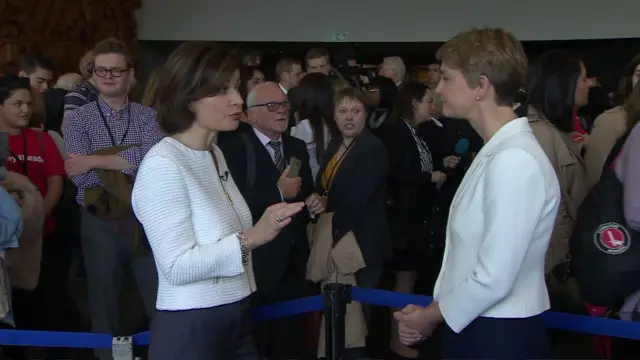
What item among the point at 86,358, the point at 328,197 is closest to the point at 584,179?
the point at 328,197

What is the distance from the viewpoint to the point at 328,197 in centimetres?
426

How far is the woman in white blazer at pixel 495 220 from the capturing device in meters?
1.92

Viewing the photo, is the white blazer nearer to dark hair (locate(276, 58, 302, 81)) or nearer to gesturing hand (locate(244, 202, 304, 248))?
gesturing hand (locate(244, 202, 304, 248))

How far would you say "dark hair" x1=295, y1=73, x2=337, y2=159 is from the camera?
4.50 m

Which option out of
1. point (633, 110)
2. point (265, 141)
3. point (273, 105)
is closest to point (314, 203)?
point (265, 141)

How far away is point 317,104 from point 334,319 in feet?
6.60

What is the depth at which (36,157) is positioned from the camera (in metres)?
4.25

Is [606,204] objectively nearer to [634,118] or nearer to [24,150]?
[634,118]

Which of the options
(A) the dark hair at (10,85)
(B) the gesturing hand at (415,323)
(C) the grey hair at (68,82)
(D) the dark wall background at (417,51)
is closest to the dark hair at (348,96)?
(A) the dark hair at (10,85)

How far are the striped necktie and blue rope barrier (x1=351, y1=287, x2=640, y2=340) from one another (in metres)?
1.21

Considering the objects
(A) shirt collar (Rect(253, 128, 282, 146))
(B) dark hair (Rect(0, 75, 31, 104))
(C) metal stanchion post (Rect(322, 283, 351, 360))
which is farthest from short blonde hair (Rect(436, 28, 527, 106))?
(B) dark hair (Rect(0, 75, 31, 104))

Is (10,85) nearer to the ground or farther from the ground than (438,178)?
farther from the ground

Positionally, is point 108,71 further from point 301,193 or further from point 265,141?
point 301,193

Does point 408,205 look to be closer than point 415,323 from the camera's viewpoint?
No
